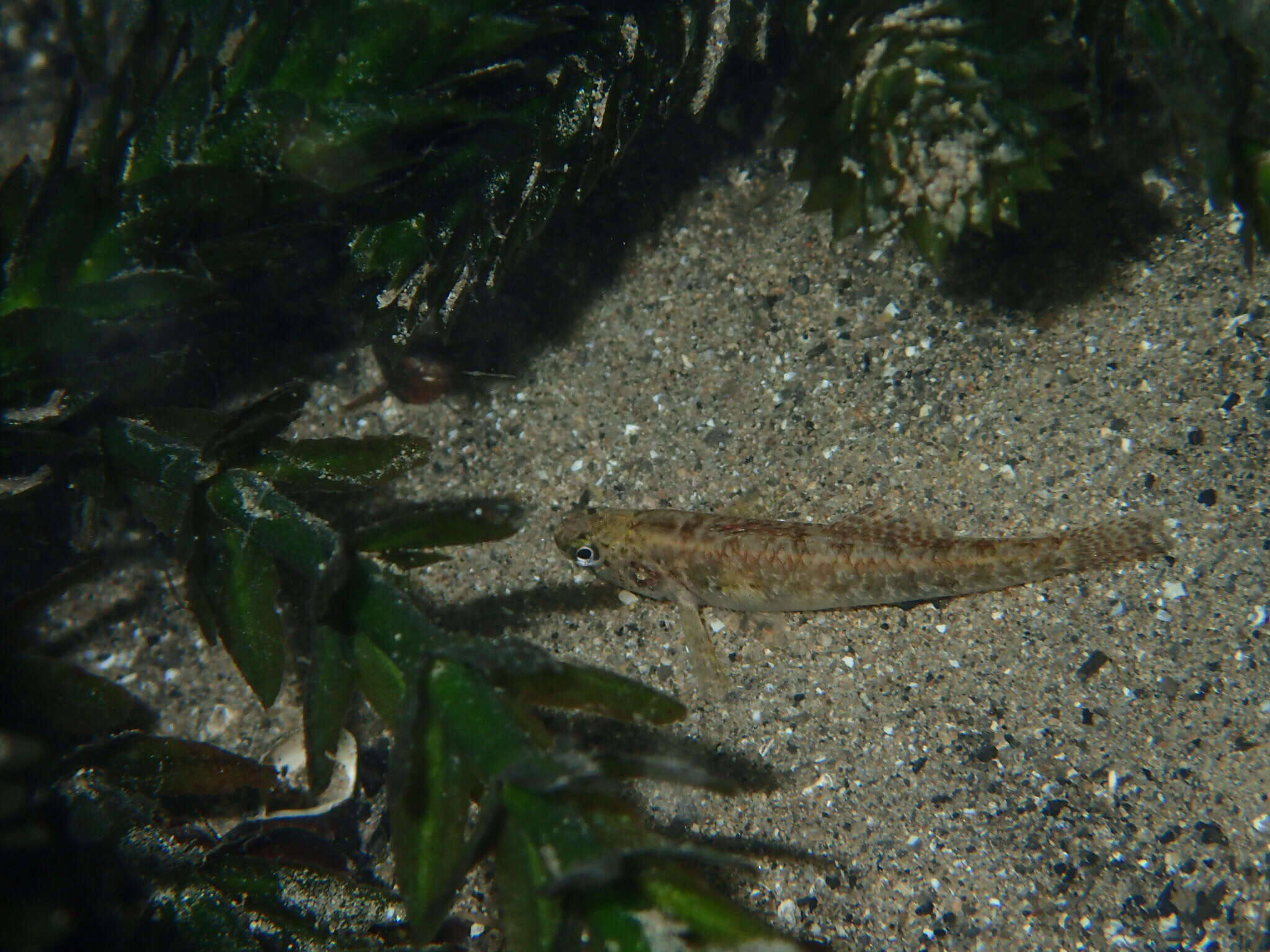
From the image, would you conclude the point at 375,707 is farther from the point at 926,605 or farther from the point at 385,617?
the point at 926,605

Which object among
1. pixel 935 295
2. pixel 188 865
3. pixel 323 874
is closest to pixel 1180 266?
pixel 935 295

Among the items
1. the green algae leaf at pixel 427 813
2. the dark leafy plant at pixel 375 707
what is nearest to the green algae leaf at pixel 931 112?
the dark leafy plant at pixel 375 707

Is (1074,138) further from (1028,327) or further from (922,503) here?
(922,503)

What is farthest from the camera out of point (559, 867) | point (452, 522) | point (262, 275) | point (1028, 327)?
point (262, 275)

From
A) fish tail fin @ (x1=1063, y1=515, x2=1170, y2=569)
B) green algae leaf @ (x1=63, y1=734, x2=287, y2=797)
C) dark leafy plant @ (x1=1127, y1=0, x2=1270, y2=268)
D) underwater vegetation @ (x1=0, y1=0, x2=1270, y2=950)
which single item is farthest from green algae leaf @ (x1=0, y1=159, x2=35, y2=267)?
fish tail fin @ (x1=1063, y1=515, x2=1170, y2=569)

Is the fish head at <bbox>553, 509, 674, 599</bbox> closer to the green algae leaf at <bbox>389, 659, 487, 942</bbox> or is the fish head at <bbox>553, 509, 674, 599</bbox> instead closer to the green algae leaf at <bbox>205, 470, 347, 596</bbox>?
the green algae leaf at <bbox>205, 470, 347, 596</bbox>

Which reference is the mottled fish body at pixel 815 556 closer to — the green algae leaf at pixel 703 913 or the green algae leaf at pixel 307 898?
the green algae leaf at pixel 307 898
